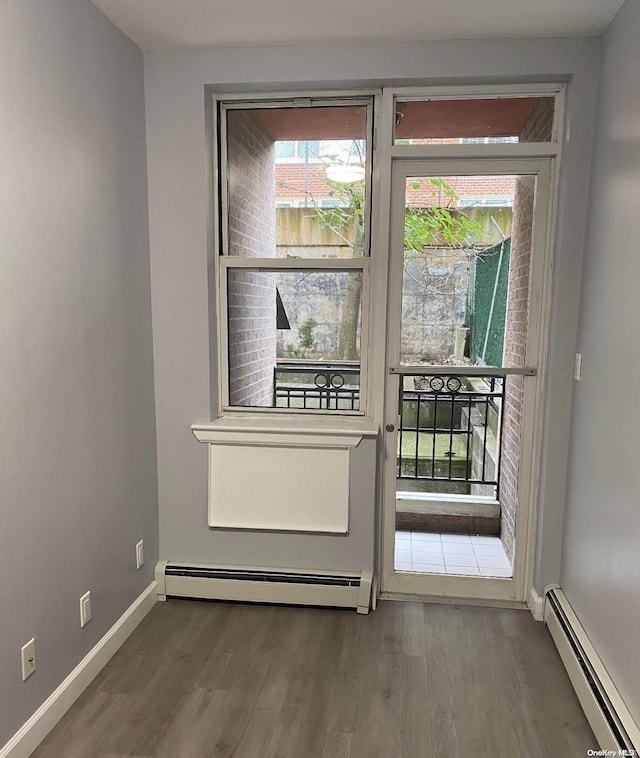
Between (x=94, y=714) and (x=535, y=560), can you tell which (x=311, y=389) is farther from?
(x=94, y=714)

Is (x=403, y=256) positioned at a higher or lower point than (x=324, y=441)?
higher

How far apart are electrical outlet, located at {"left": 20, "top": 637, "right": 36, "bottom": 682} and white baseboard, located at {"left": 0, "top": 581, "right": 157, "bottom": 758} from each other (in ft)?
0.53

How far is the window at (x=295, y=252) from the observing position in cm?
268

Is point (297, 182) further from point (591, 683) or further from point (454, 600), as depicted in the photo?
point (591, 683)

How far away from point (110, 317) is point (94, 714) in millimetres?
1516

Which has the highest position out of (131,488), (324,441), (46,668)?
(324,441)

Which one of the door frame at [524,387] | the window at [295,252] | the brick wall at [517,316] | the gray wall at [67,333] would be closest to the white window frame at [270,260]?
the window at [295,252]

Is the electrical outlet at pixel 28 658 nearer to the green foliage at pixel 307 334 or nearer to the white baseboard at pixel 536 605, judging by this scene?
the green foliage at pixel 307 334

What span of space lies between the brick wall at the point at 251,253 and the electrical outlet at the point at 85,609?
3.69 ft

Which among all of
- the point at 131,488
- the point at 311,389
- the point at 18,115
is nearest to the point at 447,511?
the point at 311,389

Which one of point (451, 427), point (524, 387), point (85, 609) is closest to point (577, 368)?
point (524, 387)

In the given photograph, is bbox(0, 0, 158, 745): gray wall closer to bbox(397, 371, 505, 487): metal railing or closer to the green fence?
bbox(397, 371, 505, 487): metal railing

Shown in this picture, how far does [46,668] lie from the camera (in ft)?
6.33

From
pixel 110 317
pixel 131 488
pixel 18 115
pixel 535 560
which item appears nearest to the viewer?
pixel 18 115
